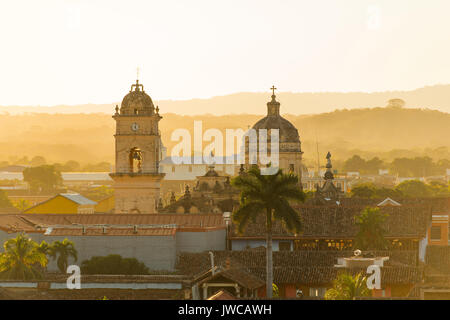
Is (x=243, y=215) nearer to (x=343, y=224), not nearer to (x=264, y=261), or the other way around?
(x=264, y=261)

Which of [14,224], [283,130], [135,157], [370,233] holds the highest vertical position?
[283,130]

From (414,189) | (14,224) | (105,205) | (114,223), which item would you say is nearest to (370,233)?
(114,223)

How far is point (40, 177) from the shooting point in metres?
174

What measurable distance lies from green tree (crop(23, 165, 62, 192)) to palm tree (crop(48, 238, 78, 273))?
11766 centimetres

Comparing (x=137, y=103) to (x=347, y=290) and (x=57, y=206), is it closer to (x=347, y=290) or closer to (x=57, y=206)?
(x=347, y=290)

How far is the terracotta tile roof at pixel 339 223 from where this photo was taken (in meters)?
64.7

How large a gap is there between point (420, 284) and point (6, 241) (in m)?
24.5

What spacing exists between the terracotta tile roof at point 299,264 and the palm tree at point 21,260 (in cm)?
838

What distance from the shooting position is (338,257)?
5669cm

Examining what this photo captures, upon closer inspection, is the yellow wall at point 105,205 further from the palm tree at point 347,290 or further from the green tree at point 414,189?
the palm tree at point 347,290

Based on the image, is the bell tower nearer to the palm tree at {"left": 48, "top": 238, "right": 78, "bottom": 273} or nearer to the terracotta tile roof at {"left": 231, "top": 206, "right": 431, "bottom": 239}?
the terracotta tile roof at {"left": 231, "top": 206, "right": 431, "bottom": 239}

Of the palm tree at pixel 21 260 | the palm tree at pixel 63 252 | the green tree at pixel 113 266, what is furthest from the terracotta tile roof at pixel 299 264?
the palm tree at pixel 21 260

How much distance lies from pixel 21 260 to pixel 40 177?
124495mm

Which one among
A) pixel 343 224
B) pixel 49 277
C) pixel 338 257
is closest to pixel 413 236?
pixel 343 224
